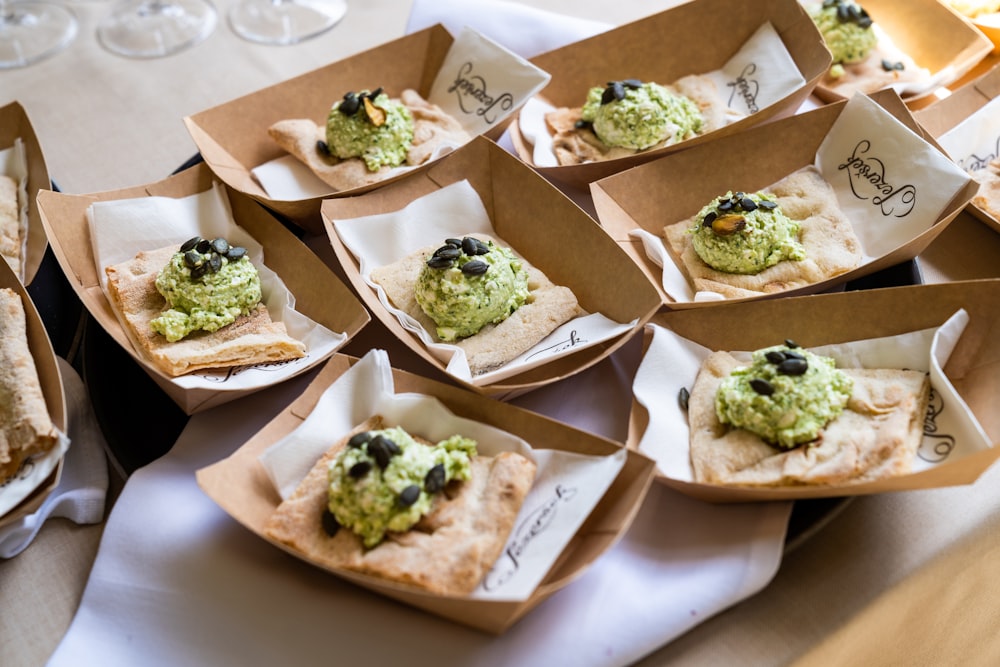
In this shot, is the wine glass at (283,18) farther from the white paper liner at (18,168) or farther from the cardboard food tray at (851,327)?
the cardboard food tray at (851,327)

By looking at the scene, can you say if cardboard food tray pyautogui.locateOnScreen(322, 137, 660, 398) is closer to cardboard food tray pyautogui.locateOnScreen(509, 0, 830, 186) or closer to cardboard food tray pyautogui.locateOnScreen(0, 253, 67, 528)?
cardboard food tray pyautogui.locateOnScreen(509, 0, 830, 186)

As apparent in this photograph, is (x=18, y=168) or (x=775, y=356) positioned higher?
(x=775, y=356)

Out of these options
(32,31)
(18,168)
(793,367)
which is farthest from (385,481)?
(32,31)

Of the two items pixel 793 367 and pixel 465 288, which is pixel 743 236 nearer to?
pixel 793 367

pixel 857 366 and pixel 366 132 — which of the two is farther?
pixel 366 132

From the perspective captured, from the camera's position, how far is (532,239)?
2201 mm

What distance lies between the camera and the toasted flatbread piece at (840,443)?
5.24ft

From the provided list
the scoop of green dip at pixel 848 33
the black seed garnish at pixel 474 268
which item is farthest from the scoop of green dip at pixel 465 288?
the scoop of green dip at pixel 848 33

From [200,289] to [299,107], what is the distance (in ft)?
2.60

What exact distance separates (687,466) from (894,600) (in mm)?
469

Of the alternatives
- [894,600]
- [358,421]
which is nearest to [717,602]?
[894,600]

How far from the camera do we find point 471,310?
1941 mm

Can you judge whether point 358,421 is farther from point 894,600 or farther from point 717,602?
point 894,600

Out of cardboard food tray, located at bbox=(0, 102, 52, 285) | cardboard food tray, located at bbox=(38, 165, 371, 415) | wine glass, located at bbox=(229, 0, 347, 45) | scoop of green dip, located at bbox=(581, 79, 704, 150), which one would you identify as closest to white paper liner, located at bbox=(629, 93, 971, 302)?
scoop of green dip, located at bbox=(581, 79, 704, 150)
